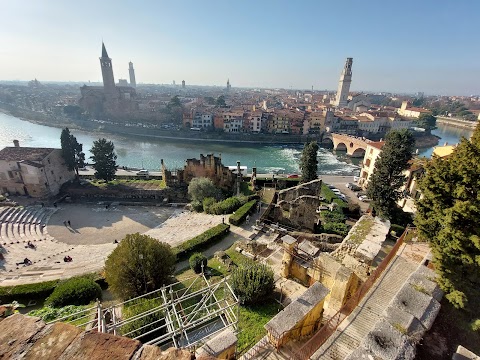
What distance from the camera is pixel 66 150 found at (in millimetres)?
37156

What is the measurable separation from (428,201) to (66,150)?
42.9m

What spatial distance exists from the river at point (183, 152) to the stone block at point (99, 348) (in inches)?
2030

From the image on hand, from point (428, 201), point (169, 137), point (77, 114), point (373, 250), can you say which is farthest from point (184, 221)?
point (77, 114)

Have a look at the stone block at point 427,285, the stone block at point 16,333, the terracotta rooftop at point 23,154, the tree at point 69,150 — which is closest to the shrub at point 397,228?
the stone block at point 427,285

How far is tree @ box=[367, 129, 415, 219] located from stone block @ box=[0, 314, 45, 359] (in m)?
26.5

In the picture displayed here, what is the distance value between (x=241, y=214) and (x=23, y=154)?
32327mm

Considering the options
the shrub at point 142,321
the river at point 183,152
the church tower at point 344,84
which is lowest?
the river at point 183,152

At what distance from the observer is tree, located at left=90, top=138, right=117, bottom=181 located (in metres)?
37.0

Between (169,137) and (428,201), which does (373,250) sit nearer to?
(428,201)

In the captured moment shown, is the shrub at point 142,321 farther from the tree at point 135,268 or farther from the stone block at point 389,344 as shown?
the stone block at point 389,344

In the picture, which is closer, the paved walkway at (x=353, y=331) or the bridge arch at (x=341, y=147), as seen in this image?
the paved walkway at (x=353, y=331)

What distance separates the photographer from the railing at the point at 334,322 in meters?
7.30

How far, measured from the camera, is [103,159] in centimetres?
3731

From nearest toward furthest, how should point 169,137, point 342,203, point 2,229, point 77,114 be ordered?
1. point 2,229
2. point 342,203
3. point 169,137
4. point 77,114
